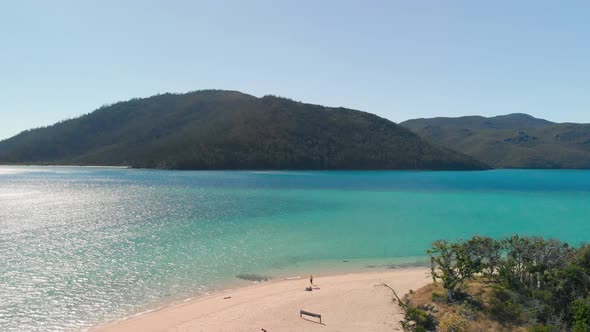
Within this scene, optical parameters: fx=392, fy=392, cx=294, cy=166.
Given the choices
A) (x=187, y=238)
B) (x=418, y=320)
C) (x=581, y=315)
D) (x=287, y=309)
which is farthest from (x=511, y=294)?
(x=187, y=238)

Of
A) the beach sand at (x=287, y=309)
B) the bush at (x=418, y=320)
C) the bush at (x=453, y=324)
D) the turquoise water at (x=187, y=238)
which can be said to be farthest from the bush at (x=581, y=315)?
the turquoise water at (x=187, y=238)

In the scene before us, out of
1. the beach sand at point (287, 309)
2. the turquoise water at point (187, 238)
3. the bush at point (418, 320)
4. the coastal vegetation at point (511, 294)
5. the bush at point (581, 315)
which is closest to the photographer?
the bush at point (581, 315)

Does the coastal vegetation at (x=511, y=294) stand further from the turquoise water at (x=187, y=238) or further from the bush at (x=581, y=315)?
the turquoise water at (x=187, y=238)

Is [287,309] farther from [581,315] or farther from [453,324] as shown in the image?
[581,315]

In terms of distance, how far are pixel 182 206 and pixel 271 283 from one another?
44381 mm

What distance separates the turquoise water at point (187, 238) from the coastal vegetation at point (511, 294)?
12.5m

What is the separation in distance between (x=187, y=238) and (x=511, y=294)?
32288 millimetres

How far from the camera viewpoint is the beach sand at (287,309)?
19.8 m

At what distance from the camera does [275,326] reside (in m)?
19.8

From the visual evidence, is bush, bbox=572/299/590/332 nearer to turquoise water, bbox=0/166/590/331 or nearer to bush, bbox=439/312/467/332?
bush, bbox=439/312/467/332

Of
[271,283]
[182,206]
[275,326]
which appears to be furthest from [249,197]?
[275,326]

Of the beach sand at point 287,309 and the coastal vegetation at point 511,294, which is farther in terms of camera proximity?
the beach sand at point 287,309

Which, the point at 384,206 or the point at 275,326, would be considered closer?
the point at 275,326

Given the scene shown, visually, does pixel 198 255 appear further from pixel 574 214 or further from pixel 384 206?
pixel 574 214
